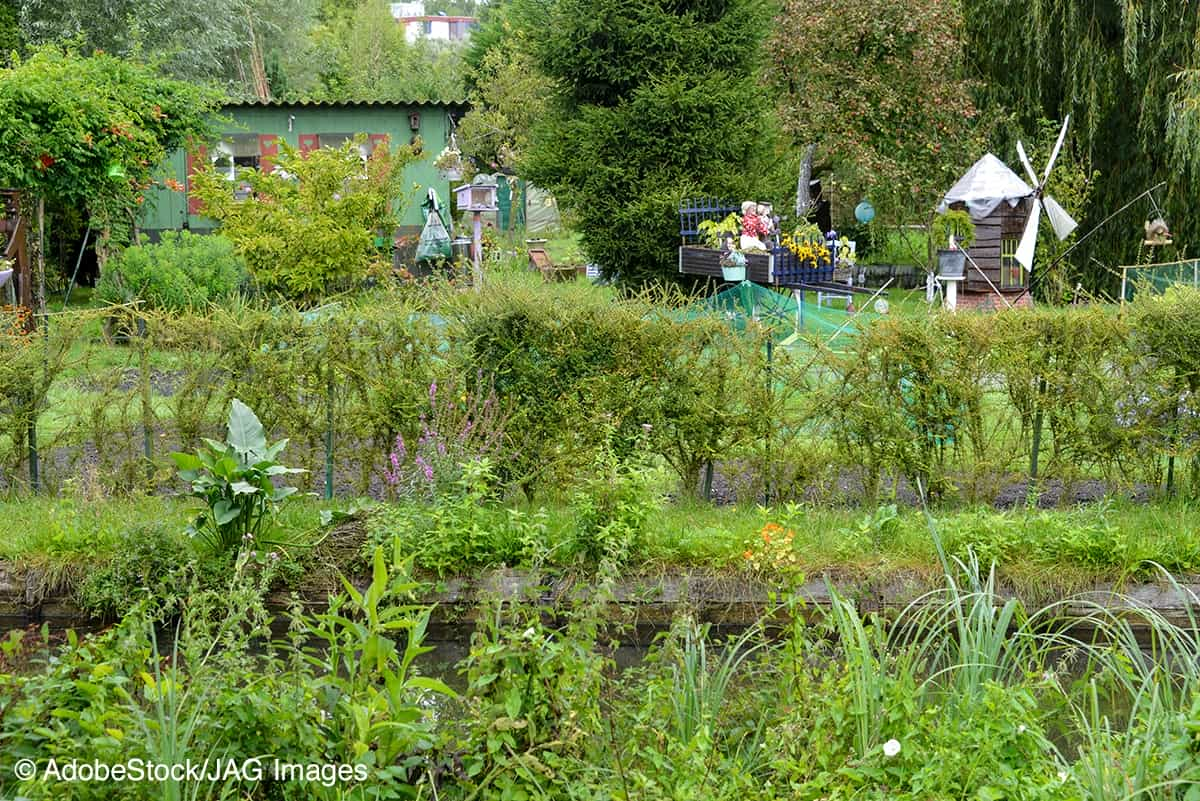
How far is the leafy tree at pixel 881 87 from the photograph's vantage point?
2164cm

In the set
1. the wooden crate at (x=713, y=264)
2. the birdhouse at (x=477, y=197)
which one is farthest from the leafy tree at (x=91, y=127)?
the wooden crate at (x=713, y=264)

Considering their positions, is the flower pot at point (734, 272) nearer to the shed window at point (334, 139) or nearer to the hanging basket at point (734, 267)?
the hanging basket at point (734, 267)

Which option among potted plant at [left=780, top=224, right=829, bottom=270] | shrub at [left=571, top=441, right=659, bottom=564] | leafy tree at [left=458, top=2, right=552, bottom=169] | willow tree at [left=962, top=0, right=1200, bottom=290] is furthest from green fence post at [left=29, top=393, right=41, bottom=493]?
leafy tree at [left=458, top=2, right=552, bottom=169]

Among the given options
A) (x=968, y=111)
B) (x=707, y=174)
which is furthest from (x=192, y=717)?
(x=968, y=111)

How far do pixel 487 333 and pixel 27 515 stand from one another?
3.01 metres

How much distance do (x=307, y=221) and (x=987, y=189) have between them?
9713mm

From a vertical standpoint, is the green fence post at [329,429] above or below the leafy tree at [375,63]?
below

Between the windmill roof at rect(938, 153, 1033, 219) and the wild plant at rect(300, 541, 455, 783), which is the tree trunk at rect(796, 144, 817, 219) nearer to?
the windmill roof at rect(938, 153, 1033, 219)

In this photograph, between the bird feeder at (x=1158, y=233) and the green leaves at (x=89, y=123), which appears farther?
the bird feeder at (x=1158, y=233)

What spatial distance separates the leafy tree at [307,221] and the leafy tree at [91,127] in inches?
39.0

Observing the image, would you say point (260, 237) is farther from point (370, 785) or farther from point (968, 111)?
point (370, 785)

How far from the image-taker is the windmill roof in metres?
18.2

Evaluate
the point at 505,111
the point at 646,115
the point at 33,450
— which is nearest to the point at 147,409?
the point at 33,450

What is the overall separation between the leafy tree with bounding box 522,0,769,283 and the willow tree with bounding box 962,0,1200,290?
16.2 feet
